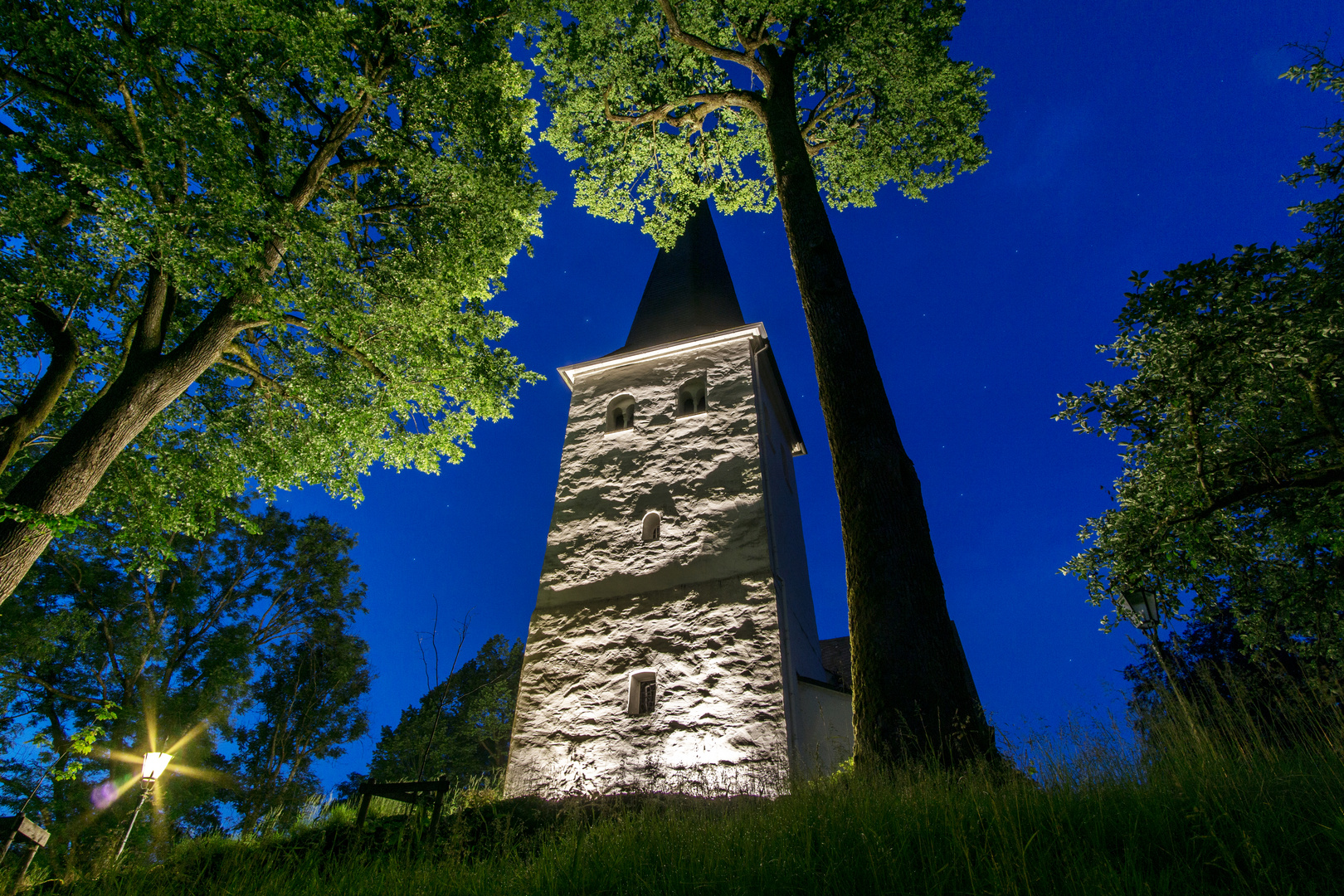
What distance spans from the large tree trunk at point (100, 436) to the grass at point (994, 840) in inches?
142

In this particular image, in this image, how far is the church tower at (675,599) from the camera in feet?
32.7

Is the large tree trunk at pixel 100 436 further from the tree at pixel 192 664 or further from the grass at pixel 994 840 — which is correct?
→ the tree at pixel 192 664

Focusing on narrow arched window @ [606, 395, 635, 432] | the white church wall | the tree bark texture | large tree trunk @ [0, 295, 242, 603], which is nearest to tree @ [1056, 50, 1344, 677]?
the white church wall

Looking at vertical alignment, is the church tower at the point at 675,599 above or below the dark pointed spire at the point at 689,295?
below

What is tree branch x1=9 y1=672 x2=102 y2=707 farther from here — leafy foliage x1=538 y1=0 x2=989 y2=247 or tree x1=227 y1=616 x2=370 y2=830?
A: leafy foliage x1=538 y1=0 x2=989 y2=247

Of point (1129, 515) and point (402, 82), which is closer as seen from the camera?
point (1129, 515)

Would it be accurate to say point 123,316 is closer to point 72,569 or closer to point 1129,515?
point 72,569

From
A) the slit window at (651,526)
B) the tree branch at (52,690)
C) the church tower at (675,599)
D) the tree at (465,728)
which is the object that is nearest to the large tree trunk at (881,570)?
the church tower at (675,599)

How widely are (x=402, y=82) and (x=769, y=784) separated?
11.0 m

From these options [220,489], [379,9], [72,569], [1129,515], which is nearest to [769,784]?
[1129,515]

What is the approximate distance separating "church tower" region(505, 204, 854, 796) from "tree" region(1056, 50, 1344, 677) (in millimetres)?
5046

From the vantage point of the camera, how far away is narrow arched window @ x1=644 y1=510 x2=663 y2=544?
12.5 m

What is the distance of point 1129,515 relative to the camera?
785 cm

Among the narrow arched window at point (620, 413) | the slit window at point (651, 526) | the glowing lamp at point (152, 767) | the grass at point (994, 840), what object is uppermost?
the narrow arched window at point (620, 413)
